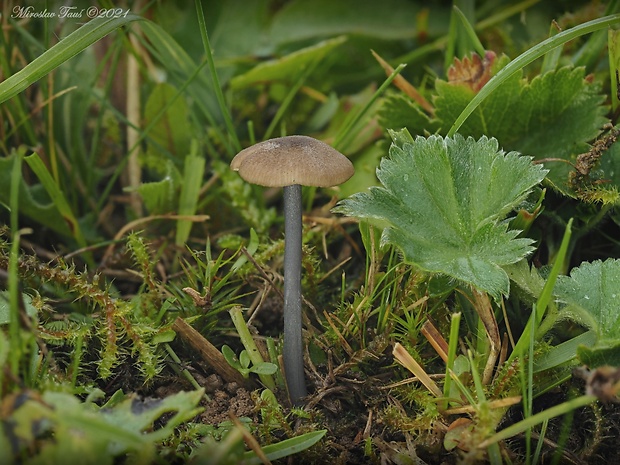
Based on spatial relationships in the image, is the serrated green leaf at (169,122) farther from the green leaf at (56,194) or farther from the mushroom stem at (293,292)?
the mushroom stem at (293,292)

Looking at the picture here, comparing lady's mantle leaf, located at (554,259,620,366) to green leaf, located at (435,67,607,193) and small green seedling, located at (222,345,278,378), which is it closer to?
green leaf, located at (435,67,607,193)

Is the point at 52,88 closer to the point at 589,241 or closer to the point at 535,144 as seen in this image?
the point at 535,144

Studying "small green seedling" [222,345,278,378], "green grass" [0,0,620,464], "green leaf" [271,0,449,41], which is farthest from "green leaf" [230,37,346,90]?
"small green seedling" [222,345,278,378]

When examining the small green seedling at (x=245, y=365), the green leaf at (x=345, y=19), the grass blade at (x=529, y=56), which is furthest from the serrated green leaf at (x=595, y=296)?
the green leaf at (x=345, y=19)

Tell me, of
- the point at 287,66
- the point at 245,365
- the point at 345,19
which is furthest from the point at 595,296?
the point at 345,19

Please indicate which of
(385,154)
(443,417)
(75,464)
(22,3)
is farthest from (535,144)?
(22,3)

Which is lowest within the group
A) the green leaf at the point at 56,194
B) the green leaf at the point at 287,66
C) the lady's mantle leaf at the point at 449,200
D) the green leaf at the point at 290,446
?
the green leaf at the point at 290,446
